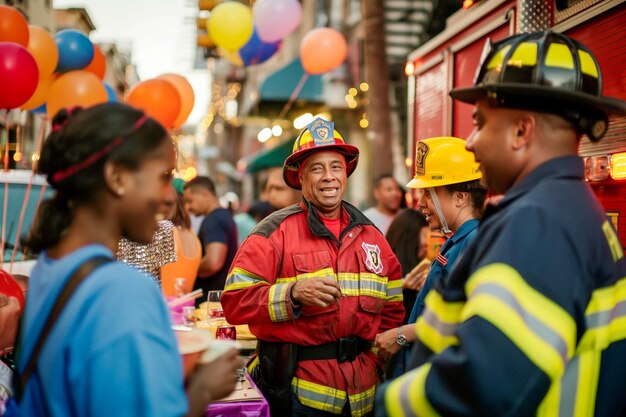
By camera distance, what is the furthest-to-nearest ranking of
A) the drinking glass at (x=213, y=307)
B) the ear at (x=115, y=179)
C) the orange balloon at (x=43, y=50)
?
the orange balloon at (x=43, y=50)
the drinking glass at (x=213, y=307)
the ear at (x=115, y=179)

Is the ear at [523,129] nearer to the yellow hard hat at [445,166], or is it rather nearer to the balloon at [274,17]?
the yellow hard hat at [445,166]

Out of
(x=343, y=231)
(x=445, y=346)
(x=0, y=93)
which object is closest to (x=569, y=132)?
(x=445, y=346)

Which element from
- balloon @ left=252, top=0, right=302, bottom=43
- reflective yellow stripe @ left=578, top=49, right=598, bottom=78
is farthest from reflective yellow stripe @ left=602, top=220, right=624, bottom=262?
balloon @ left=252, top=0, right=302, bottom=43

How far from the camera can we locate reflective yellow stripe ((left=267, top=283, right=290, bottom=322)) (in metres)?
2.92

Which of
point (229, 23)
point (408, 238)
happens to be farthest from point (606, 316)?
point (229, 23)

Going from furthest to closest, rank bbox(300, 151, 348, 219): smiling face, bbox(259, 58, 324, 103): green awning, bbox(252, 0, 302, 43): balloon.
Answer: bbox(259, 58, 324, 103): green awning, bbox(252, 0, 302, 43): balloon, bbox(300, 151, 348, 219): smiling face

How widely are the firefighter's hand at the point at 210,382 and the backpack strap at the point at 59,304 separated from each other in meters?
0.41

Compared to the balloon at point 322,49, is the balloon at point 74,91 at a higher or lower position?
lower

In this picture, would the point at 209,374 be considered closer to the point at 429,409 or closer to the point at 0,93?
the point at 429,409

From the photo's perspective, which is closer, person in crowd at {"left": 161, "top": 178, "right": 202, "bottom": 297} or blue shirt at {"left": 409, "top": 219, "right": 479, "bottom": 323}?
blue shirt at {"left": 409, "top": 219, "right": 479, "bottom": 323}

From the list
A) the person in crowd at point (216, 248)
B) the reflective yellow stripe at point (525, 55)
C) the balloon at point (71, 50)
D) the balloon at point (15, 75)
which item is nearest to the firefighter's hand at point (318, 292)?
the reflective yellow stripe at point (525, 55)

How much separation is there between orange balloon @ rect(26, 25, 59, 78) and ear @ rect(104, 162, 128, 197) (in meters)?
4.76

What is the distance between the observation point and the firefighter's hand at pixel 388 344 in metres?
2.93

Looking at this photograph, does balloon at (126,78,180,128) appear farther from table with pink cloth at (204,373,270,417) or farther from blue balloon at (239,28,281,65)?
table with pink cloth at (204,373,270,417)
